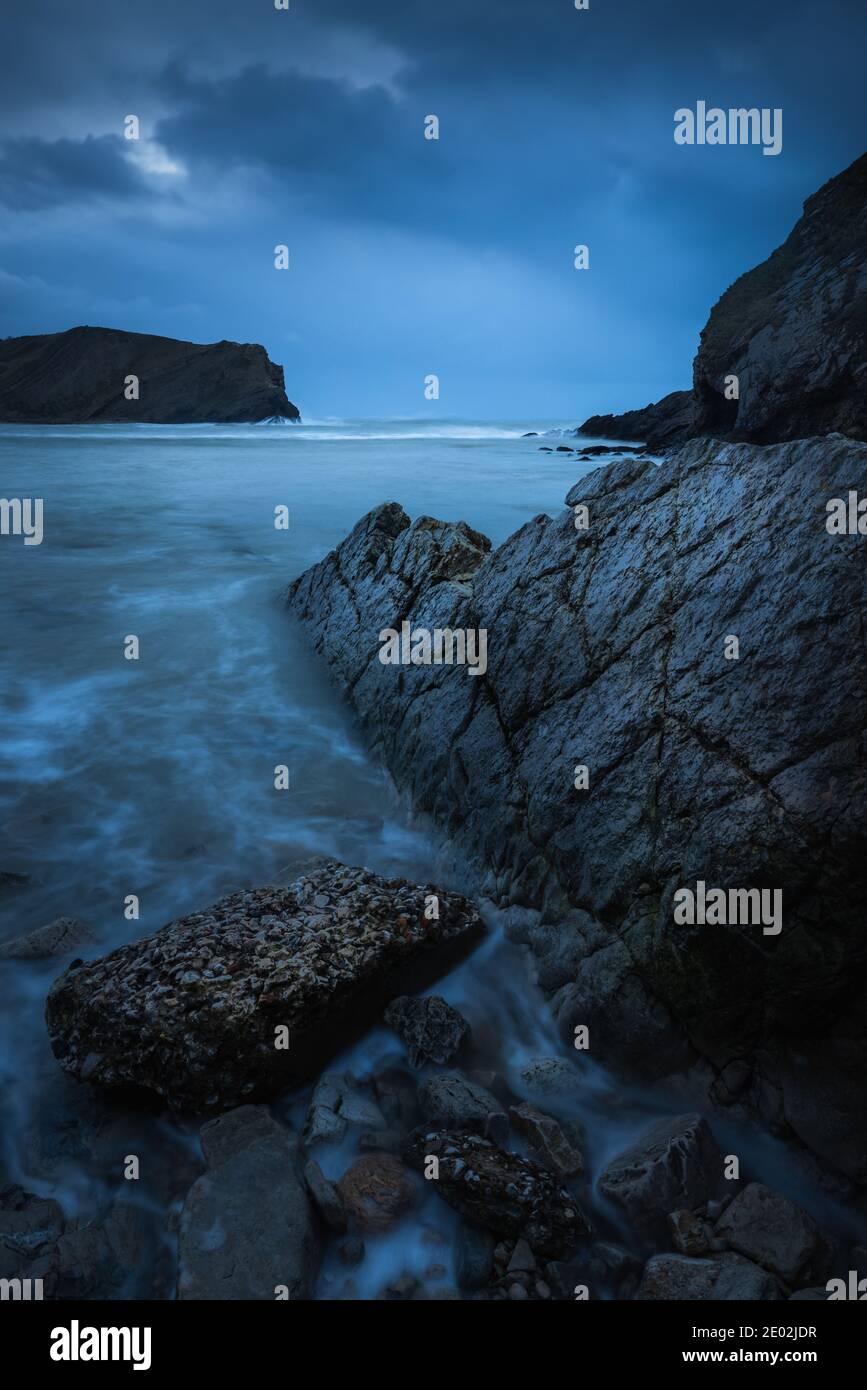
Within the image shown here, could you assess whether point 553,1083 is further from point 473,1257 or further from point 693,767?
point 693,767

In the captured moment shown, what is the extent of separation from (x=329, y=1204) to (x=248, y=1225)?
0.34 m

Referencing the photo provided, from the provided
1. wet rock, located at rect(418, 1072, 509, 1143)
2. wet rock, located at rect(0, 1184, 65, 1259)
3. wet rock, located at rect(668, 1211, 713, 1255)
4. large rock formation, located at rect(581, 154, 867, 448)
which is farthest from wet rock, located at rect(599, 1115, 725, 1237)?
large rock formation, located at rect(581, 154, 867, 448)

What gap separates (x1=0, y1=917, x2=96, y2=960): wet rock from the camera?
4.73 metres

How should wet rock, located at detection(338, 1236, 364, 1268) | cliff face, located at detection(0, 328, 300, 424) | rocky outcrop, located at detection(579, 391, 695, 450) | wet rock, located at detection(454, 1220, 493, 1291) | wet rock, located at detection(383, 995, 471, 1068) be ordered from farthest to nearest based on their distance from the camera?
cliff face, located at detection(0, 328, 300, 424) < rocky outcrop, located at detection(579, 391, 695, 450) < wet rock, located at detection(383, 995, 471, 1068) < wet rock, located at detection(338, 1236, 364, 1268) < wet rock, located at detection(454, 1220, 493, 1291)

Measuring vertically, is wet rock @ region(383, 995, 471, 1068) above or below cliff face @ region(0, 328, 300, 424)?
below

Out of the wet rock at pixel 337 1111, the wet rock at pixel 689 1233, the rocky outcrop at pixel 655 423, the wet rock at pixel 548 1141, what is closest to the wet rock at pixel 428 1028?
the wet rock at pixel 337 1111

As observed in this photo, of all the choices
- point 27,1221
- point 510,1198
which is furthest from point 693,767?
point 27,1221

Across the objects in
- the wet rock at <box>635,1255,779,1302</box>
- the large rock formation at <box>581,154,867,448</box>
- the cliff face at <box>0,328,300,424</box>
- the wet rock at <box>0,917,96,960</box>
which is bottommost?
the wet rock at <box>635,1255,779,1302</box>

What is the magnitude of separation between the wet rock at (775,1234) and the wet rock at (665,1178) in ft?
0.46

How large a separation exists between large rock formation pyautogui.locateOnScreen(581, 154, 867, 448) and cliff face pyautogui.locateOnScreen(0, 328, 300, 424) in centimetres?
9465

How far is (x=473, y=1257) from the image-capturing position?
3096 mm

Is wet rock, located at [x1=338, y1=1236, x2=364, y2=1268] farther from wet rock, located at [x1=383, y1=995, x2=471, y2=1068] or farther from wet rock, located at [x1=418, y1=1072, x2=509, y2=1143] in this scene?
wet rock, located at [x1=383, y1=995, x2=471, y2=1068]

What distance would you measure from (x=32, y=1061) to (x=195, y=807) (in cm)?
268
